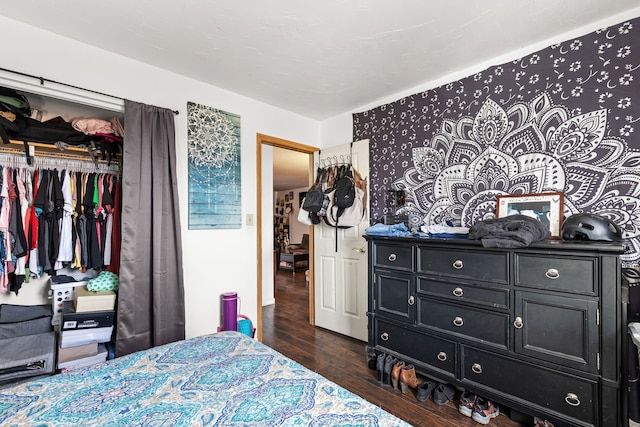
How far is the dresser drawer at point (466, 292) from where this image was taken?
1.88m

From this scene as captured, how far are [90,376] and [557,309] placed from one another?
7.71ft

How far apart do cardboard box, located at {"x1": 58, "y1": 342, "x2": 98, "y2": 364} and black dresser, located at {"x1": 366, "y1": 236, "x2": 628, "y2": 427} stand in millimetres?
2189

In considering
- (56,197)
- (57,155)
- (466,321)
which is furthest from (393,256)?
(57,155)

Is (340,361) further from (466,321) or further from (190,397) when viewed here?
(190,397)

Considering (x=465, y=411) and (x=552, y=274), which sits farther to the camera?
(x=465, y=411)

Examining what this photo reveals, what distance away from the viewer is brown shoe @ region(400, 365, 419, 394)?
7.28 feet

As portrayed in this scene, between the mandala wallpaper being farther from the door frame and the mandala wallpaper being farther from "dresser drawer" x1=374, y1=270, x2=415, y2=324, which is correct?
the door frame

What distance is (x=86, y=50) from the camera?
2.15 metres

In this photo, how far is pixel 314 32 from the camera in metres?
2.00

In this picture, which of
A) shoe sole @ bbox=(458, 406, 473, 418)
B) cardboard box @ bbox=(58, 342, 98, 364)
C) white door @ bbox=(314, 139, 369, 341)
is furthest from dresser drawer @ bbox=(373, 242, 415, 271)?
cardboard box @ bbox=(58, 342, 98, 364)

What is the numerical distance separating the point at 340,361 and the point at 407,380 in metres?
0.72

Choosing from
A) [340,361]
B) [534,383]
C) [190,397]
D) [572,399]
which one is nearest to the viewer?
[190,397]

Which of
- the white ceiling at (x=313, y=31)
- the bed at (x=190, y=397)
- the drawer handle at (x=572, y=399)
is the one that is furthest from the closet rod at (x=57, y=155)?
the drawer handle at (x=572, y=399)

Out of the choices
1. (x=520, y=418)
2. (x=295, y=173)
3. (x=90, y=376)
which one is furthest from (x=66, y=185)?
(x=295, y=173)
